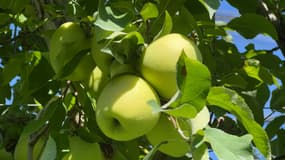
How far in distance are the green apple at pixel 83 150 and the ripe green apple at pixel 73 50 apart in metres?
0.11

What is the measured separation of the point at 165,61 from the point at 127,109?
0.28ft

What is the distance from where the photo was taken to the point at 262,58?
172 centimetres

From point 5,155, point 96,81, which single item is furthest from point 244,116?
point 5,155

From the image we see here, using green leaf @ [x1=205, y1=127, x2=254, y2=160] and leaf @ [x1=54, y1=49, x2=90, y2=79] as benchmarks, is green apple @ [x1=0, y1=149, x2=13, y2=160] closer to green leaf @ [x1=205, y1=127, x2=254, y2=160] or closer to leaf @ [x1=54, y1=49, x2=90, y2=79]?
leaf @ [x1=54, y1=49, x2=90, y2=79]

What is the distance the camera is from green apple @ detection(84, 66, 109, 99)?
1.00 meters

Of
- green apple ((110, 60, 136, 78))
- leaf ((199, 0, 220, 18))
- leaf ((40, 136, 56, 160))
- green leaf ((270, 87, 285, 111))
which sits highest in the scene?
leaf ((199, 0, 220, 18))

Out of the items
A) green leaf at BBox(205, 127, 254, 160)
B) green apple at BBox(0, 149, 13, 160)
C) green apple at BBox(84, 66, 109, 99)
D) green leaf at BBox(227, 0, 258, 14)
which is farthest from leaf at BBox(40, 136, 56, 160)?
green leaf at BBox(227, 0, 258, 14)

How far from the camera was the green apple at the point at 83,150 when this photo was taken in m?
1.00

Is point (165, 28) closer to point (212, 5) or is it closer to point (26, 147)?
point (212, 5)

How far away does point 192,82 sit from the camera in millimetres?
782

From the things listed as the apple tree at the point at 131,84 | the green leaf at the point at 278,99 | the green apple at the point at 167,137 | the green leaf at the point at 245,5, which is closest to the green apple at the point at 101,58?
the apple tree at the point at 131,84

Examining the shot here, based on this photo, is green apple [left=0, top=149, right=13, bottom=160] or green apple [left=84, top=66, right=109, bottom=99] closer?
green apple [left=84, top=66, right=109, bottom=99]

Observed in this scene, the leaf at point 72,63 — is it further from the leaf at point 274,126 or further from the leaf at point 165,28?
the leaf at point 274,126

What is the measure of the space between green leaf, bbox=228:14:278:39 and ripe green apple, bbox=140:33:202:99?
373 mm
